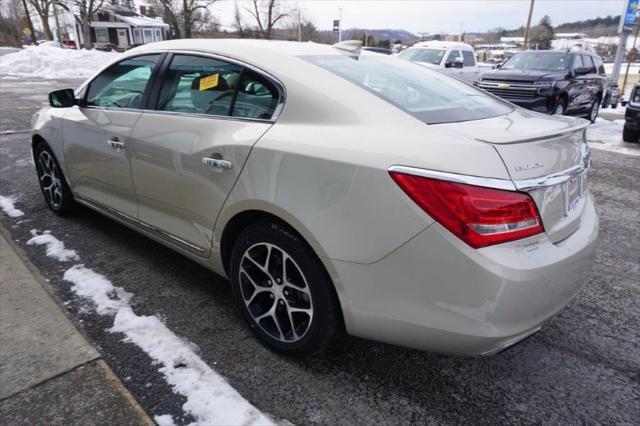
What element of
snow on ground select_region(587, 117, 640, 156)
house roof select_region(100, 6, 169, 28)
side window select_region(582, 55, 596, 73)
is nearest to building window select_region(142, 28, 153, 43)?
house roof select_region(100, 6, 169, 28)

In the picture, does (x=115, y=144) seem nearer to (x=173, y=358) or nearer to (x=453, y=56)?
(x=173, y=358)

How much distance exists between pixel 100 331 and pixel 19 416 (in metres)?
0.65

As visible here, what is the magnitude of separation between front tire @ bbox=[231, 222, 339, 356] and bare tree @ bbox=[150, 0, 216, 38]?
140ft

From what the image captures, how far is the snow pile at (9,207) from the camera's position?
175 inches

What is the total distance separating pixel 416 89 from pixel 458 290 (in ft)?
4.23

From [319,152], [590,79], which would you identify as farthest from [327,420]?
[590,79]

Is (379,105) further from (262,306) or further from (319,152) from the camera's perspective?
(262,306)

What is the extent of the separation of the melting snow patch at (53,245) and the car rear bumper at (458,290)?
8.24 feet

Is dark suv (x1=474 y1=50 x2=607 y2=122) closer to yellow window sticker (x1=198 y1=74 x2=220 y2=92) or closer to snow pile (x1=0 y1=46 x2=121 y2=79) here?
yellow window sticker (x1=198 y1=74 x2=220 y2=92)

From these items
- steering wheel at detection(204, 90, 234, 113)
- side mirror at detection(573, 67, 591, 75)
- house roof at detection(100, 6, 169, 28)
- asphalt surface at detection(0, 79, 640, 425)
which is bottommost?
asphalt surface at detection(0, 79, 640, 425)

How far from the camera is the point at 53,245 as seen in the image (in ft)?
12.3

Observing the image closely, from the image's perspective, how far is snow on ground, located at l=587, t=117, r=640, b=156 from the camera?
845 cm

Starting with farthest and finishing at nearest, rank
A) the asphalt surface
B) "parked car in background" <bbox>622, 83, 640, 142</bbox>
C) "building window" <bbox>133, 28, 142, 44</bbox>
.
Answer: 1. "building window" <bbox>133, 28, 142, 44</bbox>
2. "parked car in background" <bbox>622, 83, 640, 142</bbox>
3. the asphalt surface

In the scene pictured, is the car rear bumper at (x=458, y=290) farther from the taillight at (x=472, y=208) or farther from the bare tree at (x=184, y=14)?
the bare tree at (x=184, y=14)
